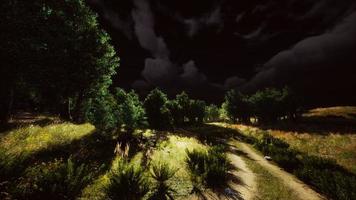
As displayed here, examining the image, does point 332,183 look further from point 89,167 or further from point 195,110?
point 195,110

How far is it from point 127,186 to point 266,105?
86677 millimetres

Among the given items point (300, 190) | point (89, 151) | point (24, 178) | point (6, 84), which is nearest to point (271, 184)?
point (300, 190)

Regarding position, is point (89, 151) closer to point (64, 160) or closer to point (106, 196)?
point (64, 160)

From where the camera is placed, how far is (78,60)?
1958 centimetres

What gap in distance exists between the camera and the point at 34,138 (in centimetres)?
1094

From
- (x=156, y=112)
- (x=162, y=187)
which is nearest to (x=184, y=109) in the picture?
(x=156, y=112)

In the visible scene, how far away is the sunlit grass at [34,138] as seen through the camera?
30.8 feet

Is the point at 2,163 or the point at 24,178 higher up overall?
the point at 2,163

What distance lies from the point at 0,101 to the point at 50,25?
651cm

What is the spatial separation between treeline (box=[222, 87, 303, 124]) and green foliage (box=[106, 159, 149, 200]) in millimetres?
84674

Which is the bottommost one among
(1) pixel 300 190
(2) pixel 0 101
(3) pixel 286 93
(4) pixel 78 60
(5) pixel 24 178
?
(1) pixel 300 190

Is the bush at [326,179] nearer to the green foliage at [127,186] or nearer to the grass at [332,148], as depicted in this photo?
the grass at [332,148]

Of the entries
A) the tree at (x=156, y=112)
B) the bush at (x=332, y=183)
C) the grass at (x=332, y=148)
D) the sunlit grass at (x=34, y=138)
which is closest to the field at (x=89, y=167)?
the sunlit grass at (x=34, y=138)

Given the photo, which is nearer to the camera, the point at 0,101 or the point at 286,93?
the point at 0,101
